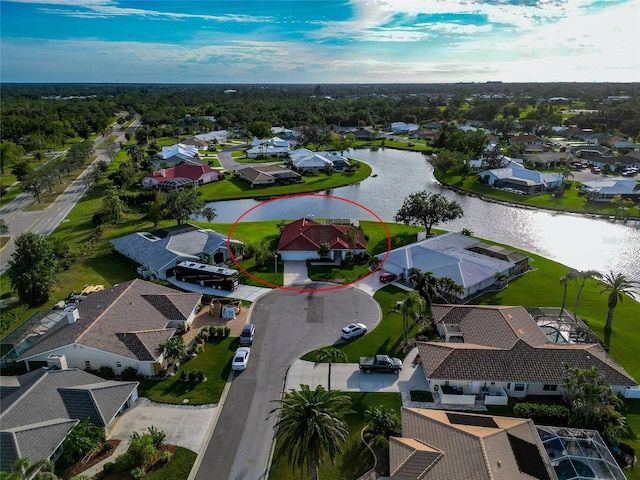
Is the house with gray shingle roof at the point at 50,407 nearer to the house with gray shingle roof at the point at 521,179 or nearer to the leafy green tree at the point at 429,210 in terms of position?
the leafy green tree at the point at 429,210

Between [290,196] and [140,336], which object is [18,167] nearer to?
[290,196]

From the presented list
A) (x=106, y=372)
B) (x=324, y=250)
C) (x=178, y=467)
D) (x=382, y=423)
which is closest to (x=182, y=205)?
(x=324, y=250)

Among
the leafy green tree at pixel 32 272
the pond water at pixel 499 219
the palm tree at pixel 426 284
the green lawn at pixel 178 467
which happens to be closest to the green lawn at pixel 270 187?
the pond water at pixel 499 219

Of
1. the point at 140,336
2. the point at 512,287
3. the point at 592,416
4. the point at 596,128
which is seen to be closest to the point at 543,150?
the point at 596,128

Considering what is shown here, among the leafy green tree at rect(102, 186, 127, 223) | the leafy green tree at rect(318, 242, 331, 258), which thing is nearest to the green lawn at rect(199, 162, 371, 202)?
the leafy green tree at rect(102, 186, 127, 223)

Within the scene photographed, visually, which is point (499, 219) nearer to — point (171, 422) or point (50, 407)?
point (171, 422)

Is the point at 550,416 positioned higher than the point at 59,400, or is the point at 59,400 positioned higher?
the point at 59,400
